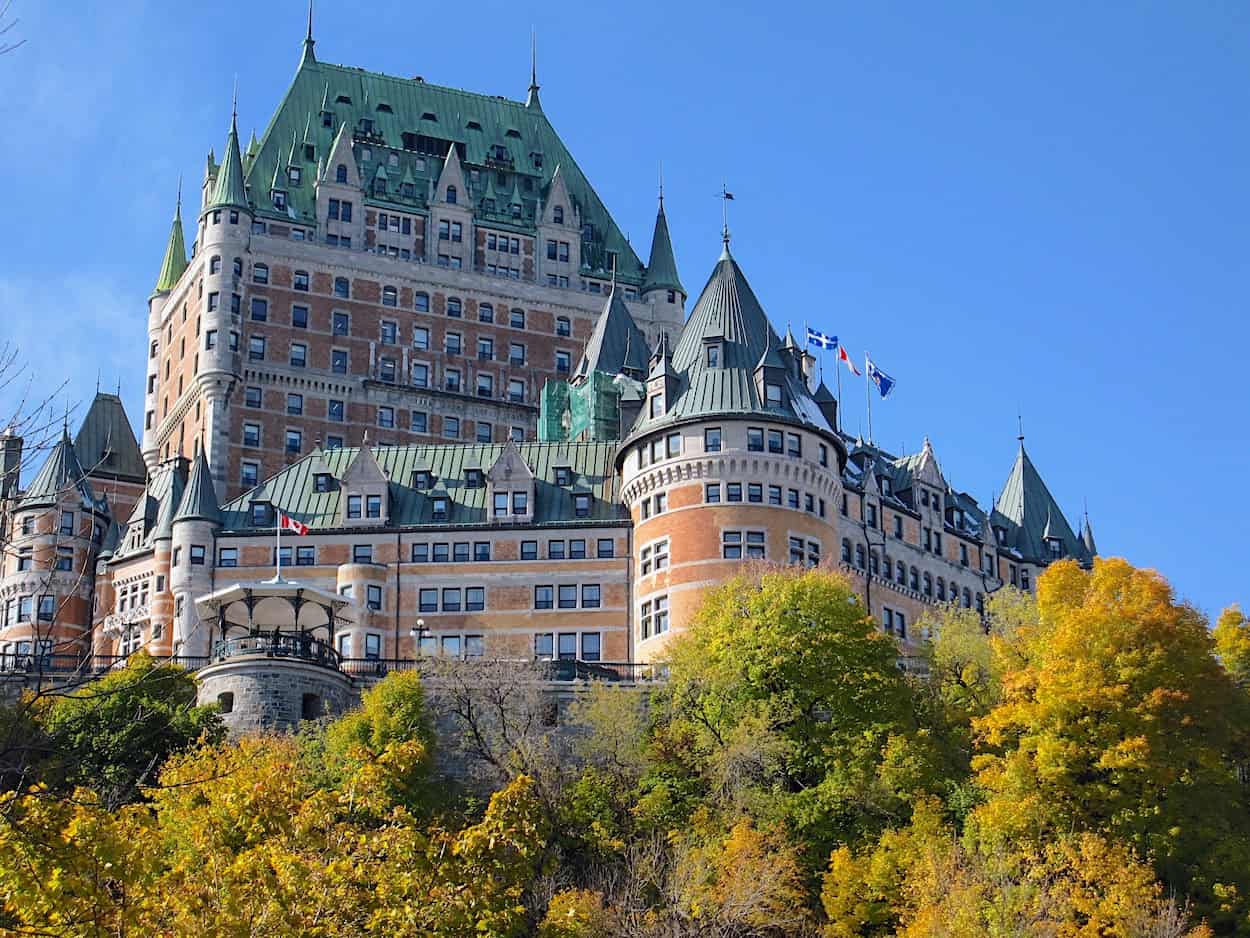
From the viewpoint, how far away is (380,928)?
4631 cm

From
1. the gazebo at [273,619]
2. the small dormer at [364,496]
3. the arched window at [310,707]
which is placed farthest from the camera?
the small dormer at [364,496]

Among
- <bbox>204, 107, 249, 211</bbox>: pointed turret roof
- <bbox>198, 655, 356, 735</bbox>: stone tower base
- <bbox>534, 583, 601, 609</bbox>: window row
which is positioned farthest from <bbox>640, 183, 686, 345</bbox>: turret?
<bbox>198, 655, 356, 735</bbox>: stone tower base

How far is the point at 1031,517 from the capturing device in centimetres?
12631

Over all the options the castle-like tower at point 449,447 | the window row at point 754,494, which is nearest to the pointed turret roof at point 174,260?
the castle-like tower at point 449,447

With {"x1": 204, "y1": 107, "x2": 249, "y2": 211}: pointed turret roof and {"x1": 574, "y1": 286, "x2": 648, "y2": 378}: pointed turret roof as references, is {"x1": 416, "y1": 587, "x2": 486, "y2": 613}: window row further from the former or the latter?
{"x1": 204, "y1": 107, "x2": 249, "y2": 211}: pointed turret roof

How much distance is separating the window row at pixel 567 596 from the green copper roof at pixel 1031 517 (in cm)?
3082

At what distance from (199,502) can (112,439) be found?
3237 centimetres

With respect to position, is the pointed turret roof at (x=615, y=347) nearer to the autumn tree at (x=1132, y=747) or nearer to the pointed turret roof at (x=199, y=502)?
the pointed turret roof at (x=199, y=502)

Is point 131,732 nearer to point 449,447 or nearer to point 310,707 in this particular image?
point 310,707

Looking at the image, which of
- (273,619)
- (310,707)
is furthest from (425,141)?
(310,707)

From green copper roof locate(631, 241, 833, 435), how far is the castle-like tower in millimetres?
188

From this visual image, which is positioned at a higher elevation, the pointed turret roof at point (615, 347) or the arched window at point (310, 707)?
the pointed turret roof at point (615, 347)

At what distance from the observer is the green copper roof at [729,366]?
10350 cm

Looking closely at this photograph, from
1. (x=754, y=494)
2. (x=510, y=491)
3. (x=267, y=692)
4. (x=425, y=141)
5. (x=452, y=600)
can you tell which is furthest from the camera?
(x=425, y=141)
